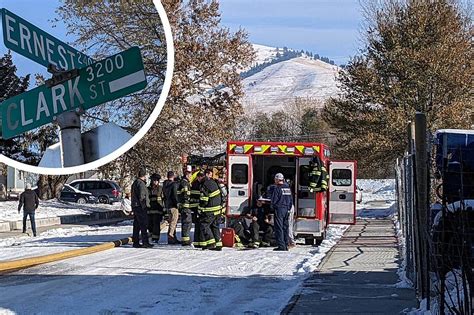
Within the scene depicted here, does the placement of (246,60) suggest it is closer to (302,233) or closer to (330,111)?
(330,111)

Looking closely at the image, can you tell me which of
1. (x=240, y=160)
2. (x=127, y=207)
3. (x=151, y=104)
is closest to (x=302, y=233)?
(x=240, y=160)

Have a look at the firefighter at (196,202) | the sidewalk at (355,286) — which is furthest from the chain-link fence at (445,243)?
the firefighter at (196,202)

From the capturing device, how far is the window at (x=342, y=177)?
24797mm

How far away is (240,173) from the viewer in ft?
66.7

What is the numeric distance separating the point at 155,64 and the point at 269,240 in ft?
58.6

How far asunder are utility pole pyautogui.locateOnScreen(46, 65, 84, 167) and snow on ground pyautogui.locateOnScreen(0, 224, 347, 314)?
7.81 metres

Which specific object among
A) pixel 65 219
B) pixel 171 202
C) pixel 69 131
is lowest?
pixel 65 219

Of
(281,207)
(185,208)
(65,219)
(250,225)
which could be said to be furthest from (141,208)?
(65,219)

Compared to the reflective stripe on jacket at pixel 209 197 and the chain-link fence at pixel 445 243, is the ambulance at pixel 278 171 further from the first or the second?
the chain-link fence at pixel 445 243

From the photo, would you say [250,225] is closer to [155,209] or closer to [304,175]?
[304,175]

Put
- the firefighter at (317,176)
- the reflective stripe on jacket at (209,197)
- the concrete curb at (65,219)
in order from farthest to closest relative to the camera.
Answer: the concrete curb at (65,219)
the firefighter at (317,176)
the reflective stripe on jacket at (209,197)

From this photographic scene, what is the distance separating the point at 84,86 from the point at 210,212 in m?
16.2

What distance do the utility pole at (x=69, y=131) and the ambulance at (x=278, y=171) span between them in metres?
17.6

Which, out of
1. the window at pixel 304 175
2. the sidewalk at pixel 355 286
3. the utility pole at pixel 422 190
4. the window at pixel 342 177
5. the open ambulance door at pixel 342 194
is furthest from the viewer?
the window at pixel 342 177
